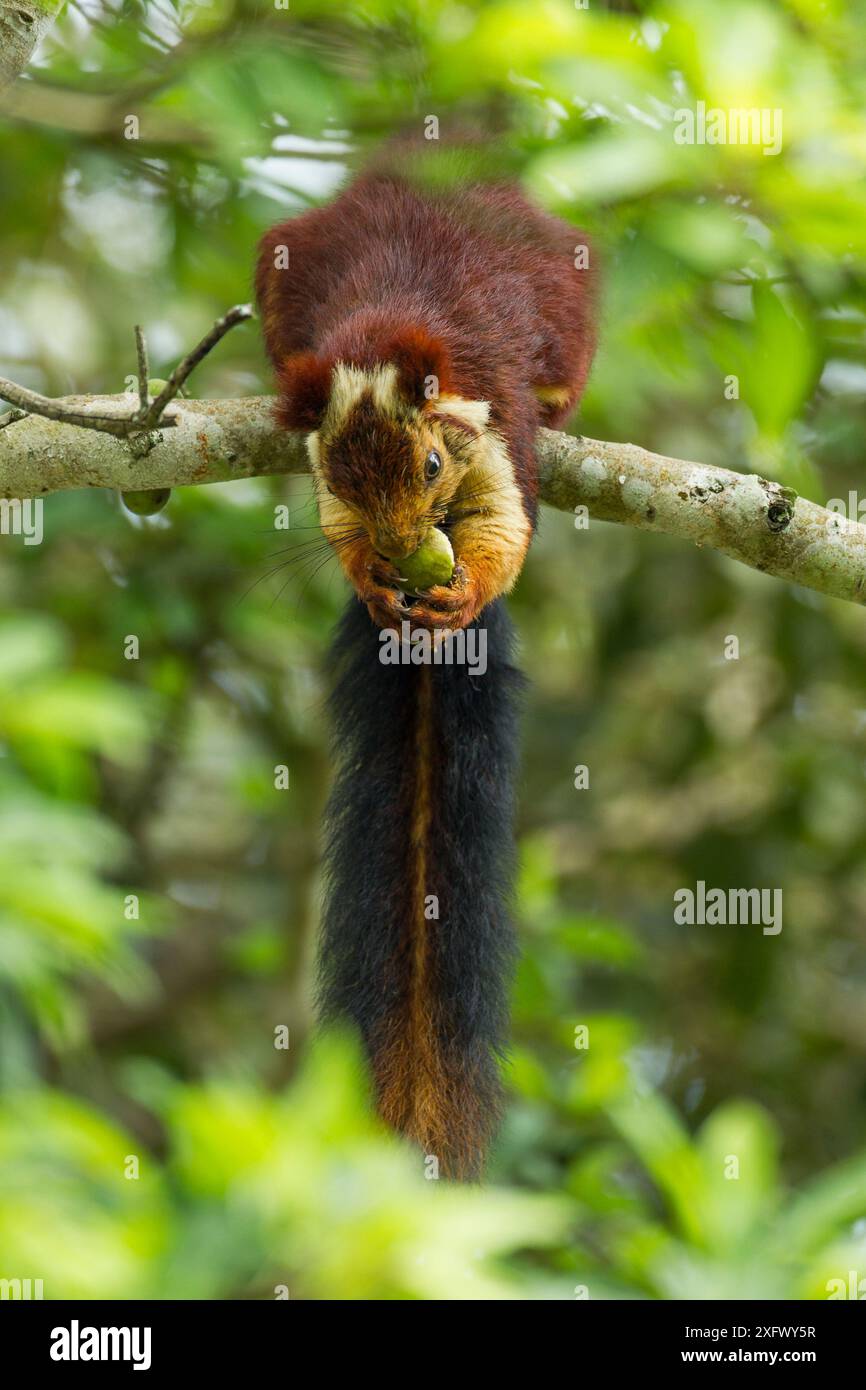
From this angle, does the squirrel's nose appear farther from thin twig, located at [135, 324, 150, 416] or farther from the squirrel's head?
thin twig, located at [135, 324, 150, 416]

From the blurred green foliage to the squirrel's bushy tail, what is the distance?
169 mm

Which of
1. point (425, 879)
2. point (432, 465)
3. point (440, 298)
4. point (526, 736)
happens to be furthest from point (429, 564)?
point (526, 736)

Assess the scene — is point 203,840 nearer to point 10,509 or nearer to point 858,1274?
point 10,509

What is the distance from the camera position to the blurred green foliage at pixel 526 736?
238 centimetres

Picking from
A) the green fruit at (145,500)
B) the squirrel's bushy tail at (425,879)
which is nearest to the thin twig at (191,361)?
the green fruit at (145,500)

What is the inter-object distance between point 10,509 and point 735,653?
2438 millimetres

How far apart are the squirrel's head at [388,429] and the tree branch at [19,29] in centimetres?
69

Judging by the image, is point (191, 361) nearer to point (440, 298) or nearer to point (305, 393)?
point (305, 393)

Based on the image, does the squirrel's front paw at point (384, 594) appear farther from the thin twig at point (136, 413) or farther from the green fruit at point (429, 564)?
the thin twig at point (136, 413)

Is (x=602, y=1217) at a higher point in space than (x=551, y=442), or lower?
lower

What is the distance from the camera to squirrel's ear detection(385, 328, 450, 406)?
2.63 metres

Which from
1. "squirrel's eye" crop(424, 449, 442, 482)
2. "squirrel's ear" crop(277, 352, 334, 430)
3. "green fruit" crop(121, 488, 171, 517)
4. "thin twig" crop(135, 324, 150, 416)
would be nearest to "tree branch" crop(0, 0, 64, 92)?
"thin twig" crop(135, 324, 150, 416)

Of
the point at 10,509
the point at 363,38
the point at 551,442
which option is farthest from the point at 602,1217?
the point at 363,38

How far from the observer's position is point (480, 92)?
3256mm
